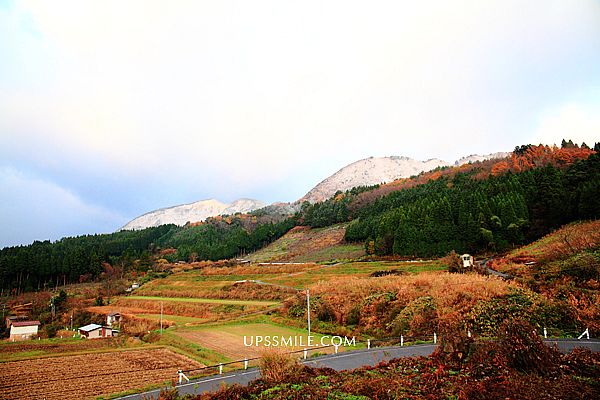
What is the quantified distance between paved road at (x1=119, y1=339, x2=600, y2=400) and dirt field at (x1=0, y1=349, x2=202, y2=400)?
4408 millimetres

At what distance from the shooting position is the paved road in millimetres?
16156

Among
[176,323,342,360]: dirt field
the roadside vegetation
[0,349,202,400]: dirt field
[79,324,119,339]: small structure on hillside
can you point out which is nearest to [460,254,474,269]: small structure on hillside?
[176,323,342,360]: dirt field

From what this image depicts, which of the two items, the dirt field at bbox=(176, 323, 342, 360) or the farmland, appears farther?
the dirt field at bbox=(176, 323, 342, 360)

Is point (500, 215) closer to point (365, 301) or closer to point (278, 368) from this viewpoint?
point (365, 301)

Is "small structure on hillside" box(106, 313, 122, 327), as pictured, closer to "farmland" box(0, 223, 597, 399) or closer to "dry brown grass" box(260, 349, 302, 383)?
"farmland" box(0, 223, 597, 399)

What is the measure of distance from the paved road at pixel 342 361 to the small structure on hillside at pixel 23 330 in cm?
4410

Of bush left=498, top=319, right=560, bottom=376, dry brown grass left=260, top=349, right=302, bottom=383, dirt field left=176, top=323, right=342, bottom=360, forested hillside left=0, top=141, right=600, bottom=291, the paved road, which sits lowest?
dirt field left=176, top=323, right=342, bottom=360

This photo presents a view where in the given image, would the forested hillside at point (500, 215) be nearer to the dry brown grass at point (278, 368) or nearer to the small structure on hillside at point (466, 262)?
the small structure on hillside at point (466, 262)

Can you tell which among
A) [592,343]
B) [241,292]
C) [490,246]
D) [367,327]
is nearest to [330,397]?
[592,343]

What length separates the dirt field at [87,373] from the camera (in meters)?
19.5

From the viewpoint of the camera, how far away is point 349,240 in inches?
3944

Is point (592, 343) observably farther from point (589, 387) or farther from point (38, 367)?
point (38, 367)

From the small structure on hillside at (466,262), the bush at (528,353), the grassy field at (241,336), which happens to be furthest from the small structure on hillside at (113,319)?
the bush at (528,353)

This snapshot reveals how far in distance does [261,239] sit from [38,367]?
111 m
